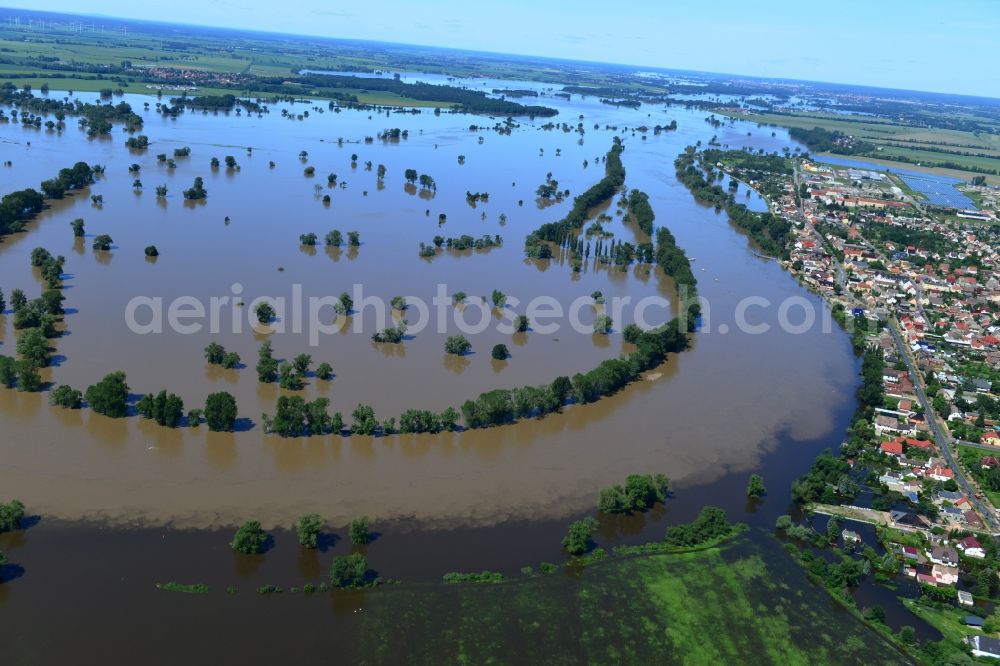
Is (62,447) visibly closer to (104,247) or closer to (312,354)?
(312,354)

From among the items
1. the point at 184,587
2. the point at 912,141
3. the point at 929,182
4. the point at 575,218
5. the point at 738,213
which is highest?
the point at 912,141

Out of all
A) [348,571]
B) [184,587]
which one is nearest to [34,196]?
[184,587]

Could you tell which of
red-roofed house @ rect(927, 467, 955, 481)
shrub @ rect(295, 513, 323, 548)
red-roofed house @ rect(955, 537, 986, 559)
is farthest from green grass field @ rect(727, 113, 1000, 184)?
shrub @ rect(295, 513, 323, 548)

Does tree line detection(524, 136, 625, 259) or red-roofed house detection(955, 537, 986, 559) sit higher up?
tree line detection(524, 136, 625, 259)

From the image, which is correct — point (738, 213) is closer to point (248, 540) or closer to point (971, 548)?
point (971, 548)

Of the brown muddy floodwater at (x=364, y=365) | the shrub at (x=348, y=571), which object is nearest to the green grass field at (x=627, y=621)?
the shrub at (x=348, y=571)

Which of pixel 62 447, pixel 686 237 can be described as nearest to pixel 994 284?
pixel 686 237

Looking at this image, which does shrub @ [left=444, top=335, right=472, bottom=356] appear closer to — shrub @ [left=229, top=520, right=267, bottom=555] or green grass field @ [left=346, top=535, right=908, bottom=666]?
green grass field @ [left=346, top=535, right=908, bottom=666]
